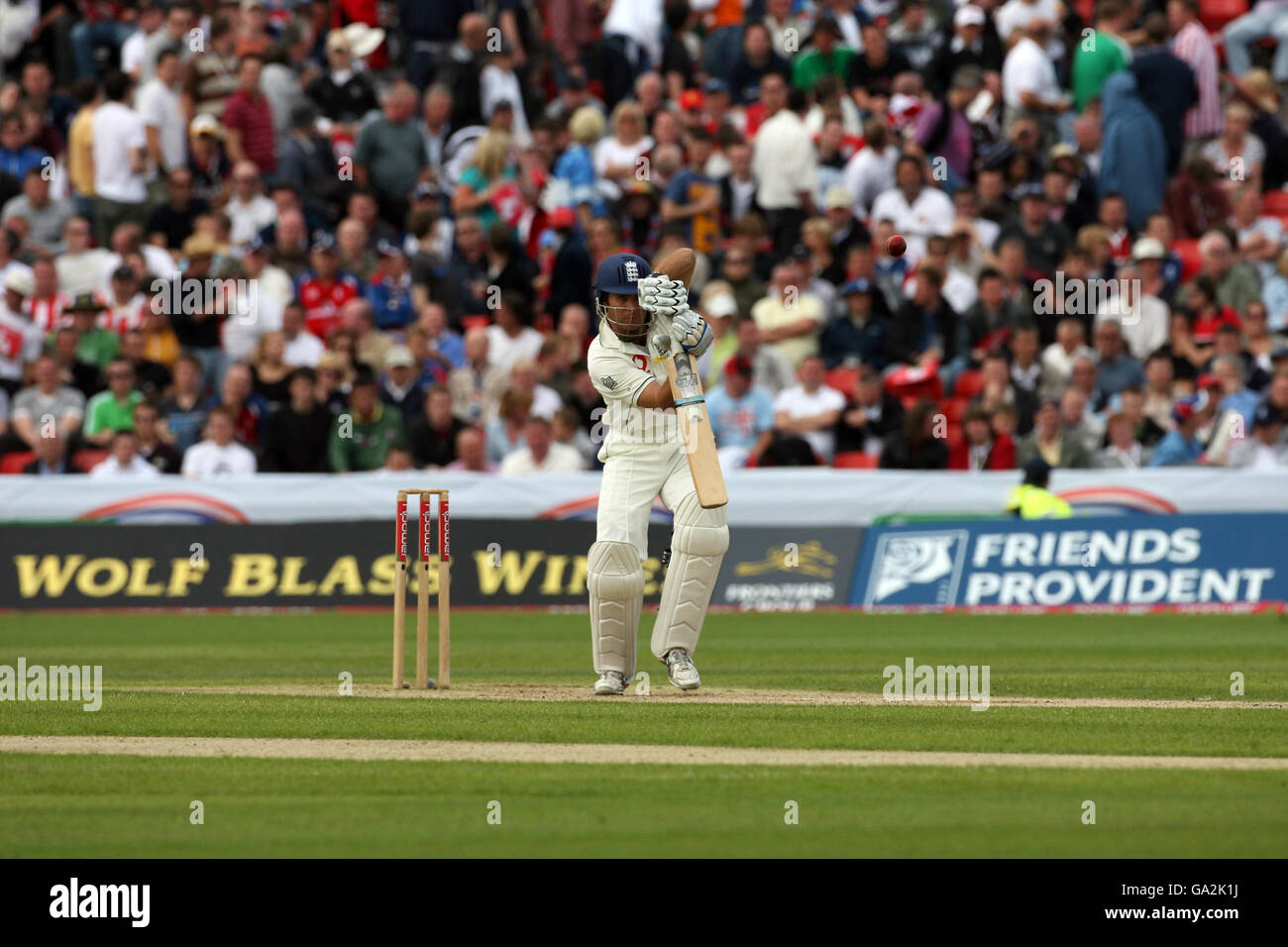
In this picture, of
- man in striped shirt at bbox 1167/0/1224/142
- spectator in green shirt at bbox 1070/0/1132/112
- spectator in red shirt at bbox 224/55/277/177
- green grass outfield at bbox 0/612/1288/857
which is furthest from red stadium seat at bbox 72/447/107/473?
man in striped shirt at bbox 1167/0/1224/142

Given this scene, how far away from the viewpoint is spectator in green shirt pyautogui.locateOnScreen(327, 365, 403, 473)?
76.0ft

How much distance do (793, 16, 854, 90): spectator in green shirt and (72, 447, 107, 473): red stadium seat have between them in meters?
9.91

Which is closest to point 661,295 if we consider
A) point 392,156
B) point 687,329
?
point 687,329

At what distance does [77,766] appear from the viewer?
33.9 feet

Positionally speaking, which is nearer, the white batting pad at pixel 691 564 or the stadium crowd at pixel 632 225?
the white batting pad at pixel 691 564

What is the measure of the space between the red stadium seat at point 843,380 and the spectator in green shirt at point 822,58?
4.83 m

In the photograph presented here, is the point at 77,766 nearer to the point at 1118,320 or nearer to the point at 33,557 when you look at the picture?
the point at 33,557

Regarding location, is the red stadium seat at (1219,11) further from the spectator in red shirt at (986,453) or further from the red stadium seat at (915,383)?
the spectator in red shirt at (986,453)

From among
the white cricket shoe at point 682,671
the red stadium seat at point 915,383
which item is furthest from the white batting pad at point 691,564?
the red stadium seat at point 915,383

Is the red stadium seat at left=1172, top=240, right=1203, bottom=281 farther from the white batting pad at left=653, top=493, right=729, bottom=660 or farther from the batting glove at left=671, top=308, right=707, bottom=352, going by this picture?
the batting glove at left=671, top=308, right=707, bottom=352

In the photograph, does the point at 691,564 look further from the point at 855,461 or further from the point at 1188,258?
the point at 1188,258

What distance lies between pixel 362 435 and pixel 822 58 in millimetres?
8137

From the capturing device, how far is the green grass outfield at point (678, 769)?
838cm
